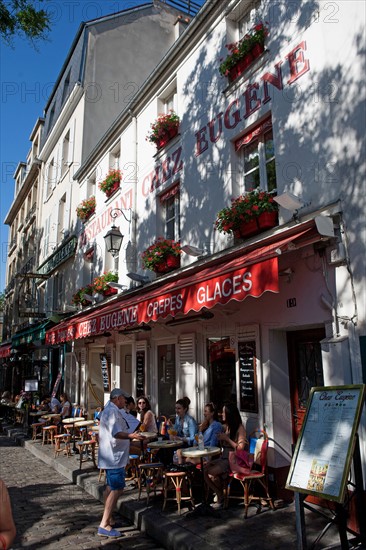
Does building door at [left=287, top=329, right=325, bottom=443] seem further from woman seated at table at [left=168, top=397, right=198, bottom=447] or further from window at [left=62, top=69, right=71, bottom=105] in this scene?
window at [left=62, top=69, right=71, bottom=105]

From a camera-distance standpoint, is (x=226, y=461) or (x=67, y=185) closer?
(x=226, y=461)

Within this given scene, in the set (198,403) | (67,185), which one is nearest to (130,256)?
(198,403)

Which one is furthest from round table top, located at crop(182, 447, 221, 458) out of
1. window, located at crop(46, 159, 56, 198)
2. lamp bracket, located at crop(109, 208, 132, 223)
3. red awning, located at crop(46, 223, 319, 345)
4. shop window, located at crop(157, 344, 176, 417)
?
window, located at crop(46, 159, 56, 198)

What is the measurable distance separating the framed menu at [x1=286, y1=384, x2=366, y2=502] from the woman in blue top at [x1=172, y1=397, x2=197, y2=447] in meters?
2.99

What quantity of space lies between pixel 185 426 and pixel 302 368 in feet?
7.28

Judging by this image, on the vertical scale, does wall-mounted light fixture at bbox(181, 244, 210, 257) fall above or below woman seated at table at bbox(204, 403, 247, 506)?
above

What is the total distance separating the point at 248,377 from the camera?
673 cm

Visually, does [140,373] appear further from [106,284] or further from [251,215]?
[251,215]

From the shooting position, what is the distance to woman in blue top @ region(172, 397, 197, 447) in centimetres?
692

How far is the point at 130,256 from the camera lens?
1148cm

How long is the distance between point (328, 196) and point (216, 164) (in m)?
3.05

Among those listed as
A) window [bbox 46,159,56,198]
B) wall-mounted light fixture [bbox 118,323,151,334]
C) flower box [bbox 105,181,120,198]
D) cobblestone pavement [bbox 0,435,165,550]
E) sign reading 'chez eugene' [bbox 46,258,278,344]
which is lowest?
cobblestone pavement [bbox 0,435,165,550]

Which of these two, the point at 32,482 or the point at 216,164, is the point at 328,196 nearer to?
the point at 216,164

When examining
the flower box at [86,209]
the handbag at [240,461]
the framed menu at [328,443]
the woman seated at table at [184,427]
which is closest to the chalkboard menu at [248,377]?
the handbag at [240,461]
